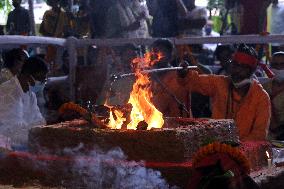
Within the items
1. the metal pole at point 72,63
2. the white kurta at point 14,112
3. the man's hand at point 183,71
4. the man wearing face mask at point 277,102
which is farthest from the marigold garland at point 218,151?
the metal pole at point 72,63

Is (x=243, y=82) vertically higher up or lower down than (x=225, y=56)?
lower down

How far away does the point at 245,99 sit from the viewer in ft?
20.8

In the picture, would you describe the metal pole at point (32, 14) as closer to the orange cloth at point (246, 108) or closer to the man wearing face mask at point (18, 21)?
the man wearing face mask at point (18, 21)

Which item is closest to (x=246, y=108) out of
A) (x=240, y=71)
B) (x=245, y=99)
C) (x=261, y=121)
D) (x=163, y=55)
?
(x=245, y=99)

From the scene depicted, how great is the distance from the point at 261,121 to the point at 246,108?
0.21 metres

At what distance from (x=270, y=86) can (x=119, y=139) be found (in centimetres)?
410

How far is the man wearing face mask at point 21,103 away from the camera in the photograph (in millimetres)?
6227

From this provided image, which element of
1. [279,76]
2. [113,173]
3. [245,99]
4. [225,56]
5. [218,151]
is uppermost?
[225,56]

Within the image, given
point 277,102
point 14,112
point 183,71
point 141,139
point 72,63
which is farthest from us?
point 72,63

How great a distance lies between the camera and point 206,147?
421 cm

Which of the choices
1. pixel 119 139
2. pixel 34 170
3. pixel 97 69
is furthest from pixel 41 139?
pixel 97 69

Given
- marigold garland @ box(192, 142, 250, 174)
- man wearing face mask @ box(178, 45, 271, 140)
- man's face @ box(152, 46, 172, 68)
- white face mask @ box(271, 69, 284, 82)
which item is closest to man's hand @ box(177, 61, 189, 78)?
man wearing face mask @ box(178, 45, 271, 140)

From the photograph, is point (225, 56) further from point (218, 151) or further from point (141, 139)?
point (218, 151)

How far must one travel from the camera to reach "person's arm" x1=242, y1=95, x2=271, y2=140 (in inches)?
245
